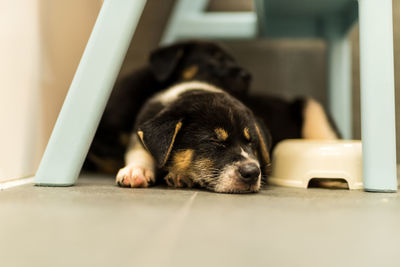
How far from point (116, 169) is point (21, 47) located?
89cm

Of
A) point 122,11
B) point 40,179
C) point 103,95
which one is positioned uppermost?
point 122,11

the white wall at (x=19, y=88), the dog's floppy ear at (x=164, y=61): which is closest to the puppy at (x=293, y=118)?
the dog's floppy ear at (x=164, y=61)

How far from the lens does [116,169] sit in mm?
2357

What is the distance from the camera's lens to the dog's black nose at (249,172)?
159 centimetres

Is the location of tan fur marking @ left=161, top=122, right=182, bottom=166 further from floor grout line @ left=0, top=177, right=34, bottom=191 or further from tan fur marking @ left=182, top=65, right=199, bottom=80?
tan fur marking @ left=182, top=65, right=199, bottom=80

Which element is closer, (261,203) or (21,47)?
(261,203)

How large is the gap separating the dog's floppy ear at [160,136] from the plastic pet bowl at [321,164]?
1.83 feet

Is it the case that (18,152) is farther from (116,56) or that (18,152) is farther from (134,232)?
(134,232)

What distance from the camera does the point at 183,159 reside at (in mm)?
1759

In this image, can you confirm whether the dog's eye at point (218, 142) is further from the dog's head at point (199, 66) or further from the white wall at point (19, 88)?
the dog's head at point (199, 66)

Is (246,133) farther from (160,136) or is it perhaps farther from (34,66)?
(34,66)

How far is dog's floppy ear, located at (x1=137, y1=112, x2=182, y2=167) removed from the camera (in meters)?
1.66

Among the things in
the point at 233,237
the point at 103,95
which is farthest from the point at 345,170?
Answer: the point at 103,95

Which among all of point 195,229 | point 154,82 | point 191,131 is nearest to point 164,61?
point 154,82
